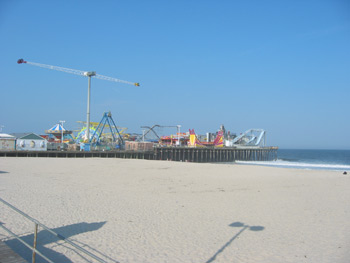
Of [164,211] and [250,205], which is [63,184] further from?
[250,205]

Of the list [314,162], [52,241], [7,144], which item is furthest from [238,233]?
[314,162]

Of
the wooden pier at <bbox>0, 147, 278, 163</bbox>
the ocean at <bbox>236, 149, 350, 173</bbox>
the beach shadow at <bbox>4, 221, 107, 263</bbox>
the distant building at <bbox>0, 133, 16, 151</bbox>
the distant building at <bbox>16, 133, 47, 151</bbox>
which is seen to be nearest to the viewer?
the beach shadow at <bbox>4, 221, 107, 263</bbox>

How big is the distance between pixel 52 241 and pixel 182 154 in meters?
53.1

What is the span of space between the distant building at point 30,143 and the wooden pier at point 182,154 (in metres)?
3.54

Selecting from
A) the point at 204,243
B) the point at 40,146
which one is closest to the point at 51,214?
the point at 204,243

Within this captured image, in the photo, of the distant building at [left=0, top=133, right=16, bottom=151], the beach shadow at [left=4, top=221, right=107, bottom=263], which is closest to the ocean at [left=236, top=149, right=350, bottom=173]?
the beach shadow at [left=4, top=221, right=107, bottom=263]

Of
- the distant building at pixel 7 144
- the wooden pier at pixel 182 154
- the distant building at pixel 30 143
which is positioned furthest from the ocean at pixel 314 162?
the distant building at pixel 7 144

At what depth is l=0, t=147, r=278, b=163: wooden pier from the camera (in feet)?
137

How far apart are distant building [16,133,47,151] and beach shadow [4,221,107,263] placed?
4002 cm

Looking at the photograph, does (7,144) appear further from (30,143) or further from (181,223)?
(181,223)

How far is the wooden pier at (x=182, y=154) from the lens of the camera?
4162 centimetres

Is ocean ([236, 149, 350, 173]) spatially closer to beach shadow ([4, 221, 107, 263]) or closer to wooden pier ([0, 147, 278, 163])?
wooden pier ([0, 147, 278, 163])

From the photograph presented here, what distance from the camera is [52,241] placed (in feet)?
21.5

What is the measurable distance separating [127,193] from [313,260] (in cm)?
857
